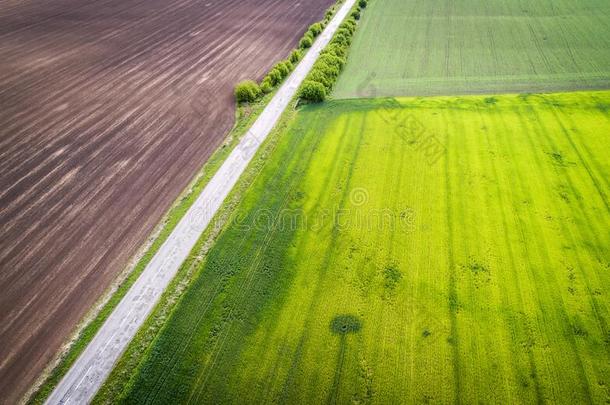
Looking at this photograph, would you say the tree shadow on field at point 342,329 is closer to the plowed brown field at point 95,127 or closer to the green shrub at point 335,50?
the plowed brown field at point 95,127

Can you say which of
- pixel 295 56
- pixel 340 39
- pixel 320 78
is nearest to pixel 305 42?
pixel 295 56

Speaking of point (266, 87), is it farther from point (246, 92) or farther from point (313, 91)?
point (313, 91)

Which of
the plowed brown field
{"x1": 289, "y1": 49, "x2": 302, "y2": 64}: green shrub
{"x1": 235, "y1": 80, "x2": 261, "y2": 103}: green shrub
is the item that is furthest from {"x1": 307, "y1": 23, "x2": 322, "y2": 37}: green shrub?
{"x1": 235, "y1": 80, "x2": 261, "y2": 103}: green shrub

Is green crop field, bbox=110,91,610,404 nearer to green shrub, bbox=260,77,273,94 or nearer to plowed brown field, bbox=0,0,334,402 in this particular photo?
plowed brown field, bbox=0,0,334,402

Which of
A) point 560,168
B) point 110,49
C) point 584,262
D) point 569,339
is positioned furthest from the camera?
point 110,49

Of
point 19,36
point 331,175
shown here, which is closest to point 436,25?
point 331,175

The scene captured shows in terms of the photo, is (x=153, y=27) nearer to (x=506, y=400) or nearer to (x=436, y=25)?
(x=436, y=25)

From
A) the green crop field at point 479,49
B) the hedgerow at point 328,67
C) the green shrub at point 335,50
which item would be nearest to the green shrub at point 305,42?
the hedgerow at point 328,67
